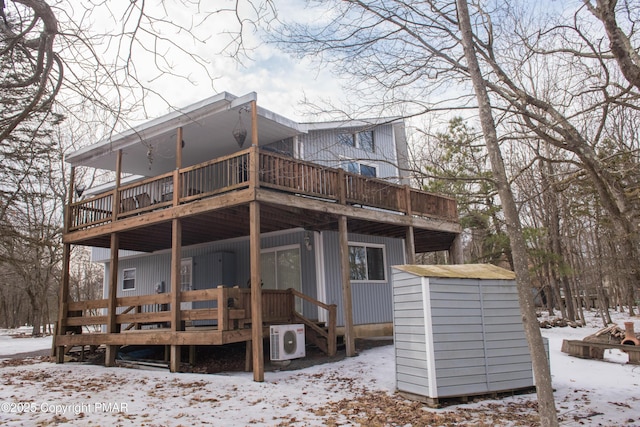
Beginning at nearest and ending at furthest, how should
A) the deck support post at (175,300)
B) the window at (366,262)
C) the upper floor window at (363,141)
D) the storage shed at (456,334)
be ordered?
the storage shed at (456,334) → the deck support post at (175,300) → the window at (366,262) → the upper floor window at (363,141)

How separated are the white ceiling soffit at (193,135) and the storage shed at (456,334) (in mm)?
5521

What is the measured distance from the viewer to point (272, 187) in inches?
395

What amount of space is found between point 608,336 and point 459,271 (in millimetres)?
8350

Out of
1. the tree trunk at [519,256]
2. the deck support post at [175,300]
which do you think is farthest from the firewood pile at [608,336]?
the deck support post at [175,300]

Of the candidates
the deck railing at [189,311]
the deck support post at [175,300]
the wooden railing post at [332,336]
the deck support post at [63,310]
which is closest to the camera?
the deck railing at [189,311]

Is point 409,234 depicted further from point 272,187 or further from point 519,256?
point 519,256

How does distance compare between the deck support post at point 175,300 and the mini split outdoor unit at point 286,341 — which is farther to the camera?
the deck support post at point 175,300

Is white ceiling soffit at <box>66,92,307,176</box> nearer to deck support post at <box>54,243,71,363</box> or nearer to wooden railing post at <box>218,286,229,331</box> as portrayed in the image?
deck support post at <box>54,243,71,363</box>

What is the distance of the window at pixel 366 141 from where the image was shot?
53.8 ft

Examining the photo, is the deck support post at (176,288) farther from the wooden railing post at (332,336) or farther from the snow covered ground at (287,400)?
the wooden railing post at (332,336)

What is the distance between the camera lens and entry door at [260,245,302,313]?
13867mm

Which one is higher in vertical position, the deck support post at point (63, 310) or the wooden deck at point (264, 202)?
the wooden deck at point (264, 202)

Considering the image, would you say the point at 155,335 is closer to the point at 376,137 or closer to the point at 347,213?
the point at 347,213

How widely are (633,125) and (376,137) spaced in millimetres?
7955
